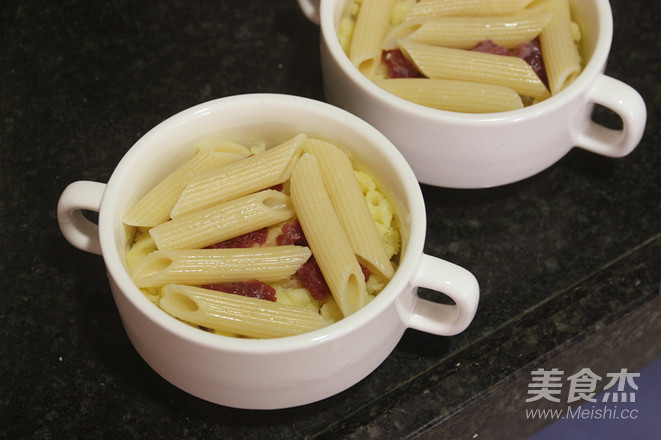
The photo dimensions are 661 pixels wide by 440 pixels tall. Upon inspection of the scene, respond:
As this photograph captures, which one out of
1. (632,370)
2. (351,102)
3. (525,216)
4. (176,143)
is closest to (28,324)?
(176,143)

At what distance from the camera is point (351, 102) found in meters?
1.31

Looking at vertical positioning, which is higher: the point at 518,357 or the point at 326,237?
the point at 326,237

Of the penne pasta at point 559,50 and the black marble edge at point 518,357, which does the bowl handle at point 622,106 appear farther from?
the black marble edge at point 518,357

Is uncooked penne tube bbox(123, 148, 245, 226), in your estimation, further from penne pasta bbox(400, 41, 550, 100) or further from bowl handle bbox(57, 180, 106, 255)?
penne pasta bbox(400, 41, 550, 100)

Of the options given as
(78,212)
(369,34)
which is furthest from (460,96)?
(78,212)

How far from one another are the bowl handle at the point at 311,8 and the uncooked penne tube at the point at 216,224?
0.45 metres

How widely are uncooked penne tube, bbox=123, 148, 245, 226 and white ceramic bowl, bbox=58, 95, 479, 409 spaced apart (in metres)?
0.02

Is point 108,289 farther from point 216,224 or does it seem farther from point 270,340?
point 270,340

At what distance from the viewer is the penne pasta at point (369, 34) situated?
1343 mm

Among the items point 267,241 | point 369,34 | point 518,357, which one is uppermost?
point 369,34

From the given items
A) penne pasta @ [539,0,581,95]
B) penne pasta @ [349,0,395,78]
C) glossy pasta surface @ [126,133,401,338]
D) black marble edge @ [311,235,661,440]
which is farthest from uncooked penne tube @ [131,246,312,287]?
penne pasta @ [539,0,581,95]

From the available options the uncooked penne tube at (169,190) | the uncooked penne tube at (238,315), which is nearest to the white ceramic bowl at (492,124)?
the uncooked penne tube at (169,190)

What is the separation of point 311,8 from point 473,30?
28 centimetres

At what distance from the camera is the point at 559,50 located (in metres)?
1.34
